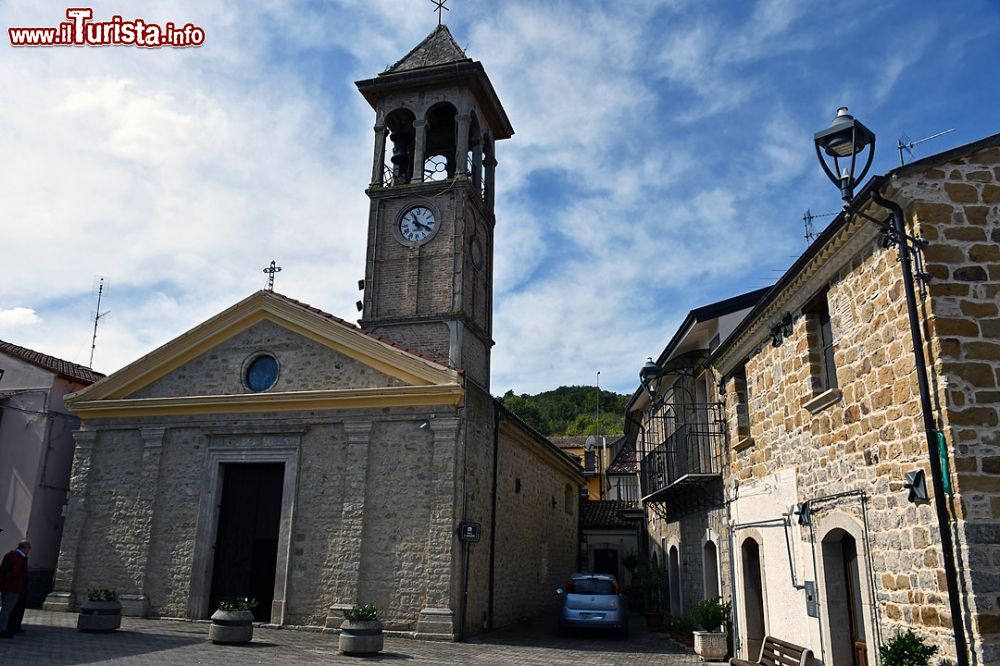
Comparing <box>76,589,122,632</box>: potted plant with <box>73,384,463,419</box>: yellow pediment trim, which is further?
<box>73,384,463,419</box>: yellow pediment trim

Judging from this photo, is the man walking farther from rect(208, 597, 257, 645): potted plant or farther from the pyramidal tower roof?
the pyramidal tower roof

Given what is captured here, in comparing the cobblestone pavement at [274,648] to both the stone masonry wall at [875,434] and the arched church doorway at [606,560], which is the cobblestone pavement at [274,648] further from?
the arched church doorway at [606,560]

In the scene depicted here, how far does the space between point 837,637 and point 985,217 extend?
4995mm

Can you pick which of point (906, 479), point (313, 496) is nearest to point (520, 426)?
point (313, 496)

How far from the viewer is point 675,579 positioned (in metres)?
Result: 18.6

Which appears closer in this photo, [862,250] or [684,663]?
[862,250]

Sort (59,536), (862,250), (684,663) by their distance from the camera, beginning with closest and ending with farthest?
1. (862,250)
2. (684,663)
3. (59,536)

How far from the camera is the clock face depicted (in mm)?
21844

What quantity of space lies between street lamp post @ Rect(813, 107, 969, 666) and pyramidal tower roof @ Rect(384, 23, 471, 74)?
1789 centimetres

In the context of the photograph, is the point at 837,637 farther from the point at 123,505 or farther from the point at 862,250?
the point at 123,505

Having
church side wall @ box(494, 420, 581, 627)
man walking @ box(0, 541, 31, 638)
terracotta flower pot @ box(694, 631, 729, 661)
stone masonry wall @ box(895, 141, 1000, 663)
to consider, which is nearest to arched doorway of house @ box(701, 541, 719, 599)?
terracotta flower pot @ box(694, 631, 729, 661)

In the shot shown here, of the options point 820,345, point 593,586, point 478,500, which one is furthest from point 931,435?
point 593,586

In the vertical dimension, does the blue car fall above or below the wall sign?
below

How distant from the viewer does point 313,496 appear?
16125mm
